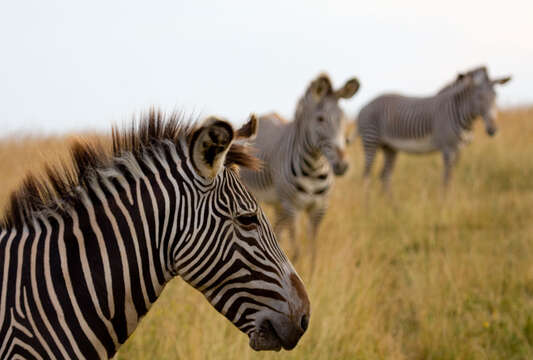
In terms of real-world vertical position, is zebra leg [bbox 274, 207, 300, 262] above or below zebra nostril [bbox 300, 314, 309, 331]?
above

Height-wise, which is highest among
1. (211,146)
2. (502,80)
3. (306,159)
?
(502,80)

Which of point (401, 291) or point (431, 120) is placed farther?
point (431, 120)

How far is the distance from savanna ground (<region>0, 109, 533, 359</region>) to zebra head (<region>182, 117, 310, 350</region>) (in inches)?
25.9

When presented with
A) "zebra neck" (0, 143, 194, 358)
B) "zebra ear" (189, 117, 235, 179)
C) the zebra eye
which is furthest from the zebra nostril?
"zebra ear" (189, 117, 235, 179)

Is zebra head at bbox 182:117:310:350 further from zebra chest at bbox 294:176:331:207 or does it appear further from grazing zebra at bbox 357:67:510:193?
grazing zebra at bbox 357:67:510:193

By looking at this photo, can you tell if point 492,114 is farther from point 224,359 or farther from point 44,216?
point 44,216

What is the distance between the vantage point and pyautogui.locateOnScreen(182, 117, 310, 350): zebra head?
2.21m

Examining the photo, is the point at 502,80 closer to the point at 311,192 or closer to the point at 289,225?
the point at 311,192

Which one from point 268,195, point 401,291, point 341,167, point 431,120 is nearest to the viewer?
point 401,291

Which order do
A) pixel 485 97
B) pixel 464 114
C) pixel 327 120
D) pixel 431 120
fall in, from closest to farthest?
pixel 327 120
pixel 485 97
pixel 464 114
pixel 431 120

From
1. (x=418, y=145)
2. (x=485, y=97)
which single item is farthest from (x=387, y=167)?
(x=485, y=97)

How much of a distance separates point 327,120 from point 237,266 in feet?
16.4

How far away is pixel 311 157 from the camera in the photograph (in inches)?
288

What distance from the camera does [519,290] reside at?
20.9 feet
